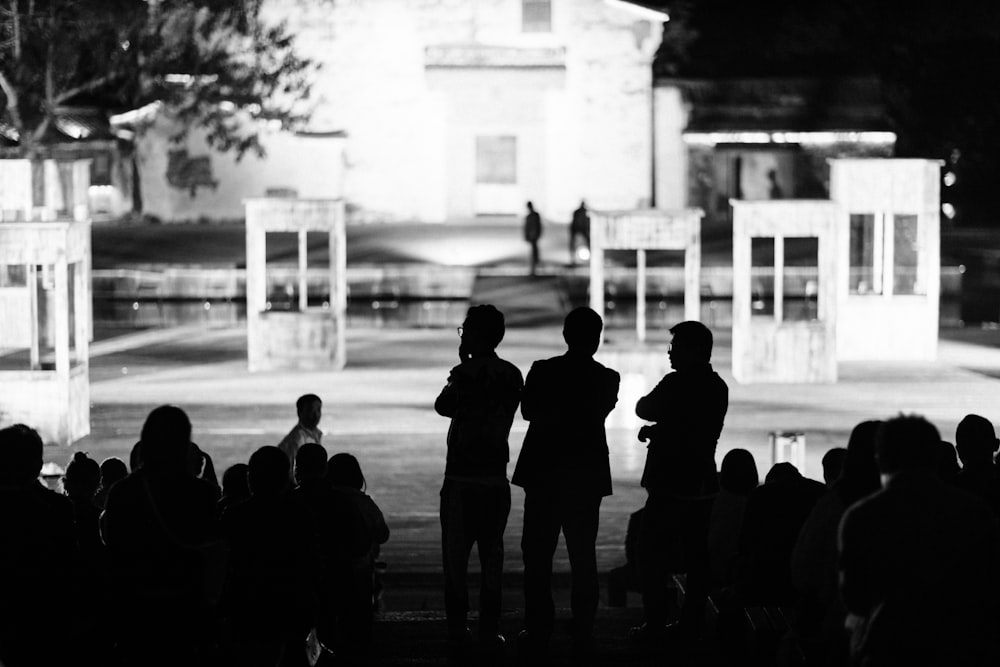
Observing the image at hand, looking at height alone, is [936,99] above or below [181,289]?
above

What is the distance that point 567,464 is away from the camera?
770cm

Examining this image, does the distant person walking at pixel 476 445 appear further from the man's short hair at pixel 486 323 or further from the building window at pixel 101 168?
the building window at pixel 101 168

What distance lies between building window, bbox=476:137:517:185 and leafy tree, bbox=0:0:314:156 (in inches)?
168

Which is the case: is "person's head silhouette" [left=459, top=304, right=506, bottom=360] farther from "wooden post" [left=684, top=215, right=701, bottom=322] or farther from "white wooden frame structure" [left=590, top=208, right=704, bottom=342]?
"wooden post" [left=684, top=215, right=701, bottom=322]

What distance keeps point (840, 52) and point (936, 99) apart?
13.4 feet

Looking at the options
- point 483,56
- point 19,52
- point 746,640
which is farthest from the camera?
point 483,56

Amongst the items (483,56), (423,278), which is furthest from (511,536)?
(483,56)

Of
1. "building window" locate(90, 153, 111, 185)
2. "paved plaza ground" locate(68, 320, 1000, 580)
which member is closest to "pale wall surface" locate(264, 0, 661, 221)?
"building window" locate(90, 153, 111, 185)

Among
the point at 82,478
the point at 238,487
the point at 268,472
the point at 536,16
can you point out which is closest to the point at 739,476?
the point at 238,487

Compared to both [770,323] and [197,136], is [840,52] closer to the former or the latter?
[197,136]

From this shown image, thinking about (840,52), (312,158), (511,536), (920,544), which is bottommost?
(511,536)

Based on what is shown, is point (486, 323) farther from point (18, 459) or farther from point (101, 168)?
point (101, 168)

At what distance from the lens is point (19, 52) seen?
114 ft

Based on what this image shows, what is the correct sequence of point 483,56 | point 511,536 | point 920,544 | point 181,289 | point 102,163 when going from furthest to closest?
point 102,163 → point 483,56 → point 181,289 → point 511,536 → point 920,544
